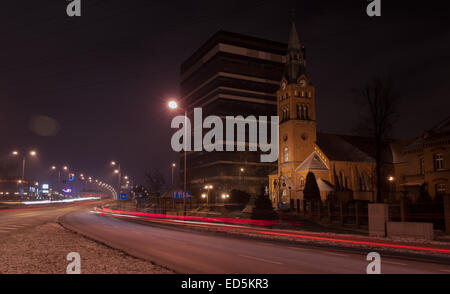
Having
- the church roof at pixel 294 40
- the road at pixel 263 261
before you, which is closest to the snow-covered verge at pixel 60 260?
the road at pixel 263 261

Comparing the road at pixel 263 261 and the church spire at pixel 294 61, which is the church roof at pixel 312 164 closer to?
the church spire at pixel 294 61

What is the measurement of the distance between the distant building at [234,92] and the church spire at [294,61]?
44253mm

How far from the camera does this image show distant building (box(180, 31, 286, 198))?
11275 cm

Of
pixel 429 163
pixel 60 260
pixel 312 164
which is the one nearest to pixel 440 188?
pixel 429 163

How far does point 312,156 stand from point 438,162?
2350 cm

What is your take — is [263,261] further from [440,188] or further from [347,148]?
[347,148]

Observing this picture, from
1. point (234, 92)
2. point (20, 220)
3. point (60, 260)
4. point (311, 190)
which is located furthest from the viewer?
point (234, 92)

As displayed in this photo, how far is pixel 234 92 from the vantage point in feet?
384

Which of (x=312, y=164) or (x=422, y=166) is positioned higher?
(x=312, y=164)

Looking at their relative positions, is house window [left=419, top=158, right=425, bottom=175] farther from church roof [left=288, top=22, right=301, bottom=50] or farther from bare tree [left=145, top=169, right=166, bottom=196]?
bare tree [left=145, top=169, right=166, bottom=196]

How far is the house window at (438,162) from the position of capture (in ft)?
144

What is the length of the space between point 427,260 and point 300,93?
59.9 meters

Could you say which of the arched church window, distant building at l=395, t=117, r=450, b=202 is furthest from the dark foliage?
the arched church window
